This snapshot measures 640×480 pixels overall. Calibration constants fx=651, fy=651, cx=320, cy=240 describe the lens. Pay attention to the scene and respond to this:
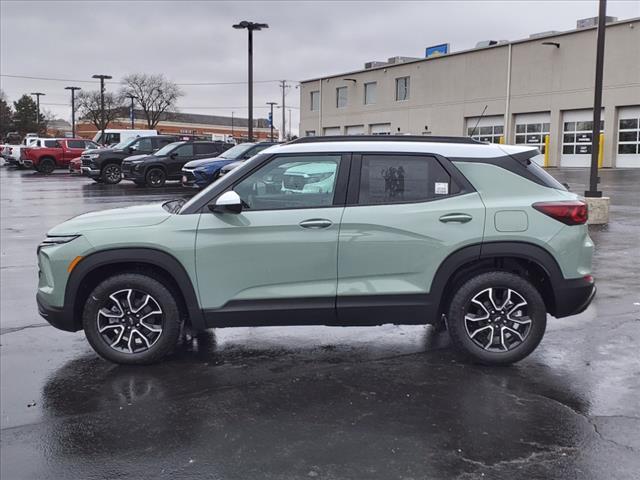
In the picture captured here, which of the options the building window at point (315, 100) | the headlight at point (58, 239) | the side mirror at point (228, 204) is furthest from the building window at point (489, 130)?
the headlight at point (58, 239)

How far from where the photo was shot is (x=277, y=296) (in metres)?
4.98

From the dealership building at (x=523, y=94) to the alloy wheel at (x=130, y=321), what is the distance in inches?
1005

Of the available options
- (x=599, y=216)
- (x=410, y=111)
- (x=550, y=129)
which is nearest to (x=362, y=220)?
(x=599, y=216)

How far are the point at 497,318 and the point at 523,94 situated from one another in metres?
38.8

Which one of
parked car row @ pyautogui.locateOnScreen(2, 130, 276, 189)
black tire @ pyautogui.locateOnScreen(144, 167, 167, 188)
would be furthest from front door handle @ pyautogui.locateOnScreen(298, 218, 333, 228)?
black tire @ pyautogui.locateOnScreen(144, 167, 167, 188)

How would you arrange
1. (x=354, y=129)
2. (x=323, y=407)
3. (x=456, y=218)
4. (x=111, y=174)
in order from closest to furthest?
(x=323, y=407)
(x=456, y=218)
(x=111, y=174)
(x=354, y=129)

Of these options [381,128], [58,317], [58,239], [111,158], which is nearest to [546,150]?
[381,128]

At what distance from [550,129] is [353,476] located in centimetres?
3965

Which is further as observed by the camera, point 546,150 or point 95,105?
point 95,105

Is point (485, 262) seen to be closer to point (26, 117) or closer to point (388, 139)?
point (388, 139)

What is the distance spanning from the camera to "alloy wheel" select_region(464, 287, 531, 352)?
505 centimetres

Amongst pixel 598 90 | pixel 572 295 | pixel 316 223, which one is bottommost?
pixel 572 295

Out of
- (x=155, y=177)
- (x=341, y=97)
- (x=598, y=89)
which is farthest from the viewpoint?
(x=341, y=97)

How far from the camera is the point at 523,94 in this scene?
40.9 m
